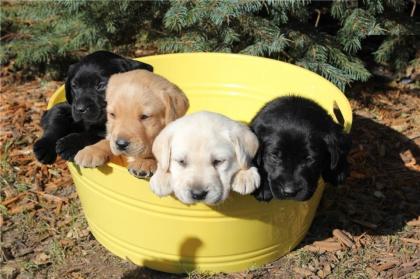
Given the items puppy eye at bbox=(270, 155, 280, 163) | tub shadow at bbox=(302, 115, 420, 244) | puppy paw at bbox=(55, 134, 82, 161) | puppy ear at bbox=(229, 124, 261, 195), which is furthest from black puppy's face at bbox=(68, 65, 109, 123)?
tub shadow at bbox=(302, 115, 420, 244)

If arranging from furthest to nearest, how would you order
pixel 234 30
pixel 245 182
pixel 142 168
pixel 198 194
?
pixel 234 30 < pixel 142 168 < pixel 245 182 < pixel 198 194

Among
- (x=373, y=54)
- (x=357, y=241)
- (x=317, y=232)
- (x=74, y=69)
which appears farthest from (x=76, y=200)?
(x=373, y=54)

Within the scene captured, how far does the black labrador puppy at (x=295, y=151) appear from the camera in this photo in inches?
126

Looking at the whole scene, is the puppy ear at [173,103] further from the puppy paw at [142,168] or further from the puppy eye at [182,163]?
the puppy eye at [182,163]

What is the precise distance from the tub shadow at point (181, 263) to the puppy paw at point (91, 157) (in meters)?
0.69

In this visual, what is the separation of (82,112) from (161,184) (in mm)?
897

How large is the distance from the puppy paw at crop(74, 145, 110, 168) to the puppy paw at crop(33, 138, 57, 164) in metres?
0.42

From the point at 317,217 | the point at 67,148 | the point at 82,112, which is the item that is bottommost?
the point at 317,217

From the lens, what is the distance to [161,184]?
3.13 meters

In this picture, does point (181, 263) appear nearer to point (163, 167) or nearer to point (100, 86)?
point (163, 167)

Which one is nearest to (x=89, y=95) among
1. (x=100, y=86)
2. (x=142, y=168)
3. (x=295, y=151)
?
(x=100, y=86)

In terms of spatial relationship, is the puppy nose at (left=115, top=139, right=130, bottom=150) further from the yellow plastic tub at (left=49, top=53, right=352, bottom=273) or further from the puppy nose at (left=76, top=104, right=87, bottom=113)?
the puppy nose at (left=76, top=104, right=87, bottom=113)

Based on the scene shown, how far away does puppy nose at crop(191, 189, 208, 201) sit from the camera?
2.98 m

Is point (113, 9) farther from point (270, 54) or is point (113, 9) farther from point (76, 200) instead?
point (76, 200)
